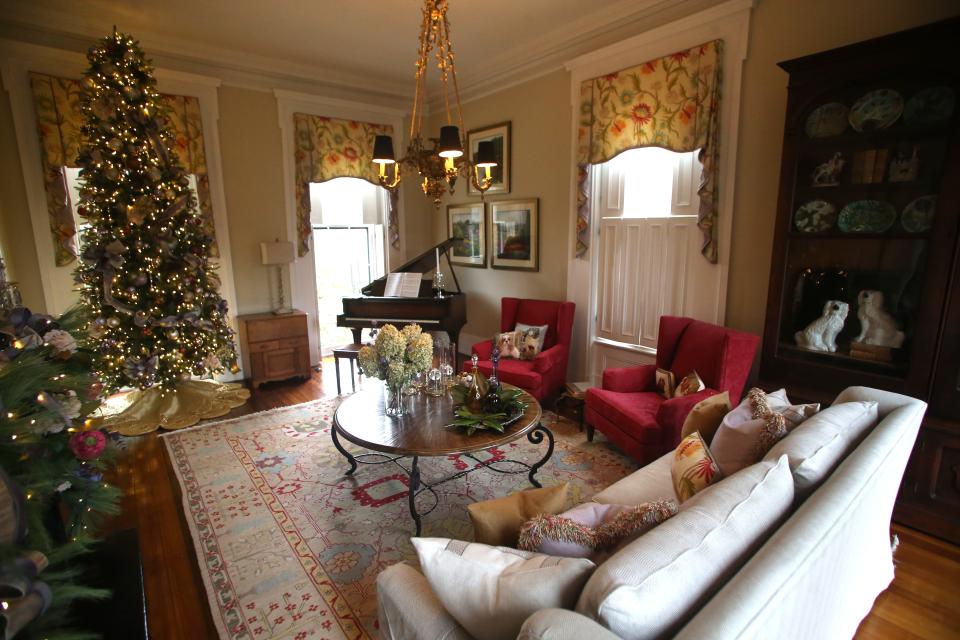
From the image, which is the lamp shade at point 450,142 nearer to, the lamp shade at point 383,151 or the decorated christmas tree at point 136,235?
the lamp shade at point 383,151

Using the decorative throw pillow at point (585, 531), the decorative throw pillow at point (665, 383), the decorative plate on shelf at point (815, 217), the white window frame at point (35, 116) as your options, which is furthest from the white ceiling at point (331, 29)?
the decorative throw pillow at point (585, 531)

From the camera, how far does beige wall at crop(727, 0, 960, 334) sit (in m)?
2.71

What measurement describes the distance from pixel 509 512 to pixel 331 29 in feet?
14.3

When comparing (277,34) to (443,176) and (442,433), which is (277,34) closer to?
(443,176)

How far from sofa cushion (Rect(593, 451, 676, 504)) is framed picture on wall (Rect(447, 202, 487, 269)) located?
360cm

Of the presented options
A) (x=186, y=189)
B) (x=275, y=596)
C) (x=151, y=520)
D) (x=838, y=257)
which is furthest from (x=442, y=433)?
(x=186, y=189)

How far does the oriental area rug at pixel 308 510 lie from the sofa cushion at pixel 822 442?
748 mm

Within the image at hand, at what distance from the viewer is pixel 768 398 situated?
225cm

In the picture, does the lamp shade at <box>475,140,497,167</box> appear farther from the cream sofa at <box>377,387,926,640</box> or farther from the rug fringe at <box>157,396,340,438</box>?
the rug fringe at <box>157,396,340,438</box>

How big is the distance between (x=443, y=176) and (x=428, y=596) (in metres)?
2.15

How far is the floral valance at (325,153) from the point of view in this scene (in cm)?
530

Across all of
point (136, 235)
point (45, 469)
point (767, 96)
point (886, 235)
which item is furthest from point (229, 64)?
point (886, 235)

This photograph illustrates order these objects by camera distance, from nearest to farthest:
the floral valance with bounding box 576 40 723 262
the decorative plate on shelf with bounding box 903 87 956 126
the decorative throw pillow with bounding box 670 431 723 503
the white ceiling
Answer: the decorative throw pillow with bounding box 670 431 723 503
the decorative plate on shelf with bounding box 903 87 956 126
the floral valance with bounding box 576 40 723 262
the white ceiling

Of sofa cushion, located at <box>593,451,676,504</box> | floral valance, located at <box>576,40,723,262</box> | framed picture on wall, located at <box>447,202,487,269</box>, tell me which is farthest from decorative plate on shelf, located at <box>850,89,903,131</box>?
framed picture on wall, located at <box>447,202,487,269</box>
